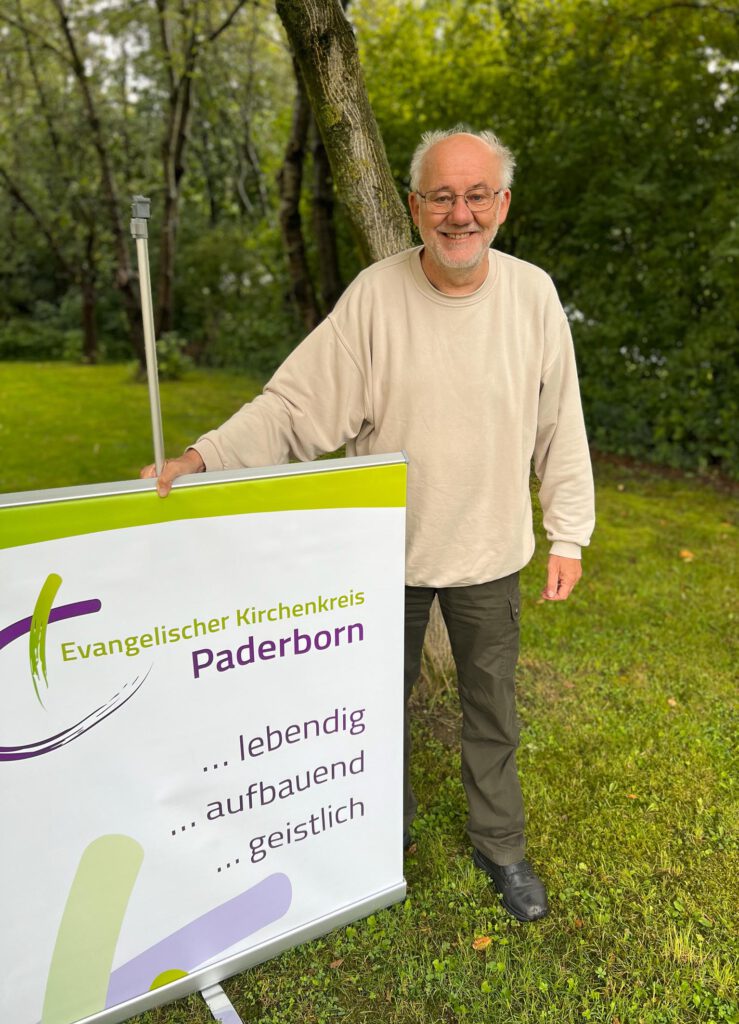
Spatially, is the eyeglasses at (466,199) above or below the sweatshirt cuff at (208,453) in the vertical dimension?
above

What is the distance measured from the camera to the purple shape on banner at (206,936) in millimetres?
2029

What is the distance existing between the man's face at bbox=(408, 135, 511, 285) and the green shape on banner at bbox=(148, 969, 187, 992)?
200 cm

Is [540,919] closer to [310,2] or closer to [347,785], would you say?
[347,785]

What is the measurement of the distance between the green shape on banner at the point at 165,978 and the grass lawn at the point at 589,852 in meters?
0.20

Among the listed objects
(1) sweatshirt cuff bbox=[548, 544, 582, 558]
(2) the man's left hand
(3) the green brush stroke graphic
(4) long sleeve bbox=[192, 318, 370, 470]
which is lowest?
(2) the man's left hand

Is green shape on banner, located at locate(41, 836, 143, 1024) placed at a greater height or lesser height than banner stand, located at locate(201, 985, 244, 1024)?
greater

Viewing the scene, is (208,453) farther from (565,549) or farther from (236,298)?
(236,298)

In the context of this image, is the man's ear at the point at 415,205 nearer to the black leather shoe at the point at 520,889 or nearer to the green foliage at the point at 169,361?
the black leather shoe at the point at 520,889

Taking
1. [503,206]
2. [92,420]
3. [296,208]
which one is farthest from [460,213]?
[92,420]

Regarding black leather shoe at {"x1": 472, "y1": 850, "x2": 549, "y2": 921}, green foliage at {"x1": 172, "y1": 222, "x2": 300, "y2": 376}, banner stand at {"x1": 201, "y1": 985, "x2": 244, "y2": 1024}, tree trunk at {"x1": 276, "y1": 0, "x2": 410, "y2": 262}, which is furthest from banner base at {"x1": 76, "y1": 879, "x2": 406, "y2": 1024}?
green foliage at {"x1": 172, "y1": 222, "x2": 300, "y2": 376}

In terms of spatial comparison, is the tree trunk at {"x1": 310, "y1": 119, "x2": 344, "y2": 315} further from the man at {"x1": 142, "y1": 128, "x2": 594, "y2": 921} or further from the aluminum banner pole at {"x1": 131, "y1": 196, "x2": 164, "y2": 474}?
the aluminum banner pole at {"x1": 131, "y1": 196, "x2": 164, "y2": 474}

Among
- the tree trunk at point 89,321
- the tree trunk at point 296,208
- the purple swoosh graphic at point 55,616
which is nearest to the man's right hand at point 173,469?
the purple swoosh graphic at point 55,616

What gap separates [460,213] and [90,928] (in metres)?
2.02

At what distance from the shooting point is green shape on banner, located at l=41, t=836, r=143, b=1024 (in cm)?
187
